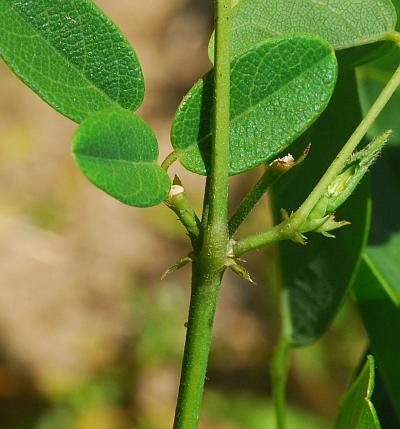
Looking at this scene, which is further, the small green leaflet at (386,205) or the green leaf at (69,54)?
the small green leaflet at (386,205)

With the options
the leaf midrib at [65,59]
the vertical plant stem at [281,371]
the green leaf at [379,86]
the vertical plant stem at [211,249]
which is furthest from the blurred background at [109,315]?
the leaf midrib at [65,59]

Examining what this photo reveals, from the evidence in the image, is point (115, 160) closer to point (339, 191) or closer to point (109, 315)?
point (339, 191)

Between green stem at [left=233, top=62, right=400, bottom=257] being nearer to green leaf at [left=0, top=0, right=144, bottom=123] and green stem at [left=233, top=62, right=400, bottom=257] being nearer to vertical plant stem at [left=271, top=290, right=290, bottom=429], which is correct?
green leaf at [left=0, top=0, right=144, bottom=123]

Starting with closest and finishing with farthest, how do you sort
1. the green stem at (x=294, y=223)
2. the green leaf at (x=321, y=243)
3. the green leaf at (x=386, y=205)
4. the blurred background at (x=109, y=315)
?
the green stem at (x=294, y=223) < the green leaf at (x=321, y=243) < the green leaf at (x=386, y=205) < the blurred background at (x=109, y=315)

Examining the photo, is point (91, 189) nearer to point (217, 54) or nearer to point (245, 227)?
point (245, 227)

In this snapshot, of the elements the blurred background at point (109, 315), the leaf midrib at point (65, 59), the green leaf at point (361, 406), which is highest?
the leaf midrib at point (65, 59)

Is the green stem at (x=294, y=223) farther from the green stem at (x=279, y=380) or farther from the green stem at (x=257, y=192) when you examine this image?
the green stem at (x=279, y=380)

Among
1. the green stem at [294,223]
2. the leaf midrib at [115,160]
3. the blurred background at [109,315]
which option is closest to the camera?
the leaf midrib at [115,160]
